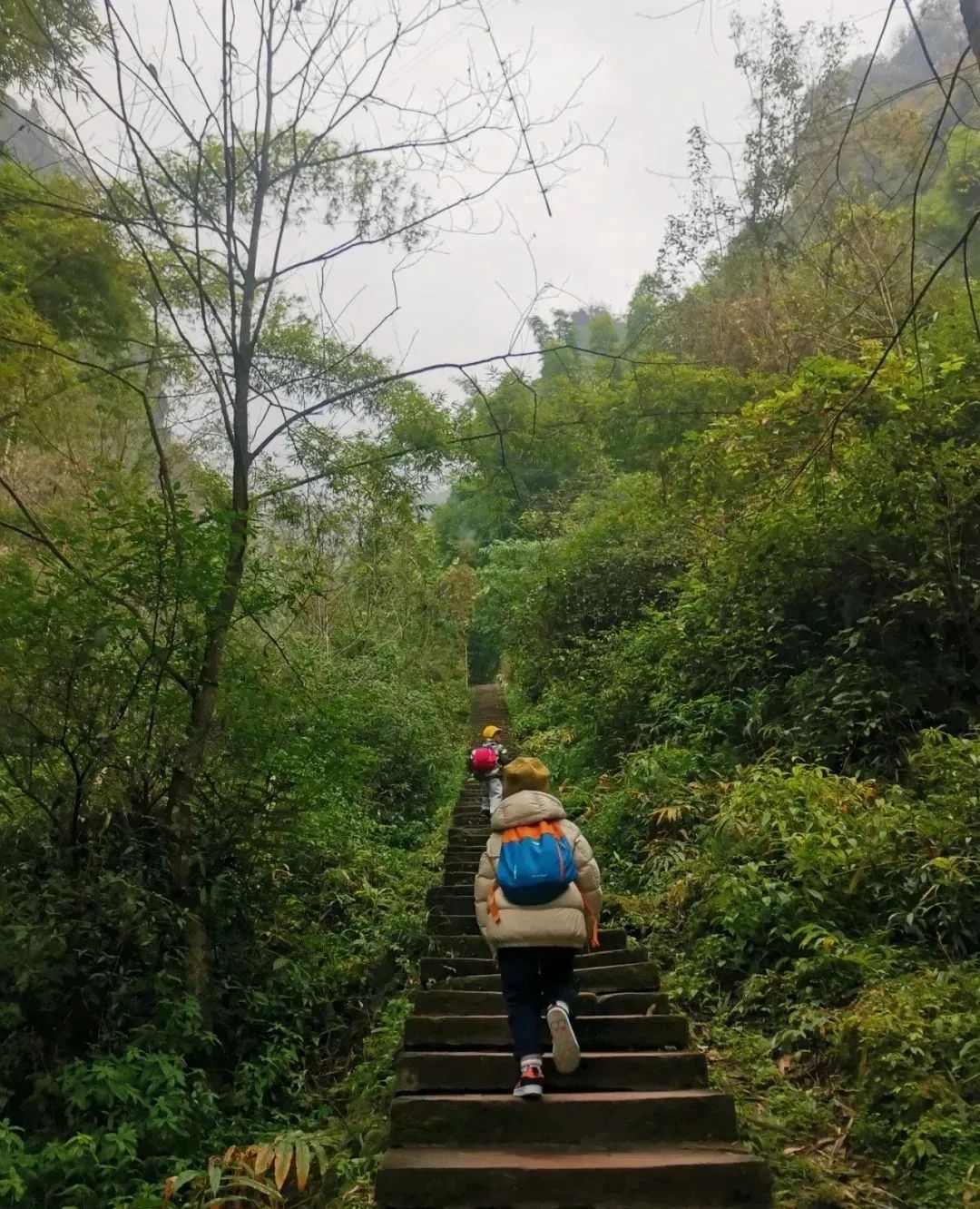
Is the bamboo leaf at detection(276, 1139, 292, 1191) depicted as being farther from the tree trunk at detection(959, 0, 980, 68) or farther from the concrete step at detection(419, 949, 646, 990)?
the tree trunk at detection(959, 0, 980, 68)

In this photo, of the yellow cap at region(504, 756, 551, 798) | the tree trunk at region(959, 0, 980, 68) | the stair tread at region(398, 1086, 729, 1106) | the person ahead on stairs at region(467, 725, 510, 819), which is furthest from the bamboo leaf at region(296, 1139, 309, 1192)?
the tree trunk at region(959, 0, 980, 68)

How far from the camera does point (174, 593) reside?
446 cm

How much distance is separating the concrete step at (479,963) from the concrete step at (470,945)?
0.31 feet

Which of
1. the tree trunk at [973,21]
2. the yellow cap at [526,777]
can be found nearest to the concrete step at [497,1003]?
the yellow cap at [526,777]

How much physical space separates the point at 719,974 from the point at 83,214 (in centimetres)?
587

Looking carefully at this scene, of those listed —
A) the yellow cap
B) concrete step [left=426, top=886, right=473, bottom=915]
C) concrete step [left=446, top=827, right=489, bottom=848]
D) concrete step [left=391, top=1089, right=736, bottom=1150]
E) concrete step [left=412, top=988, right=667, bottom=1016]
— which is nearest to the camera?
concrete step [left=391, top=1089, right=736, bottom=1150]

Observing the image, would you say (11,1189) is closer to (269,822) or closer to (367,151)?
(269,822)

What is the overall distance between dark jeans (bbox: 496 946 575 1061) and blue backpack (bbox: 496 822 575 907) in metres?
0.22

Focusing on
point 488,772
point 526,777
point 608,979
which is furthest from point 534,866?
point 488,772

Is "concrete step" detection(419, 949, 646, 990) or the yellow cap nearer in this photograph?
the yellow cap

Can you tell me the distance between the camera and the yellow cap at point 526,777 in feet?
11.8

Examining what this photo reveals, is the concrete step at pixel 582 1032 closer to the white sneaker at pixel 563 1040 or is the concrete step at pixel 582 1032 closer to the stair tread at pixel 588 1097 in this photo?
the stair tread at pixel 588 1097

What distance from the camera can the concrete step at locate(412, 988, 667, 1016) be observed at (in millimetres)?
3934

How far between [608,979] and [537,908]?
1429 millimetres
